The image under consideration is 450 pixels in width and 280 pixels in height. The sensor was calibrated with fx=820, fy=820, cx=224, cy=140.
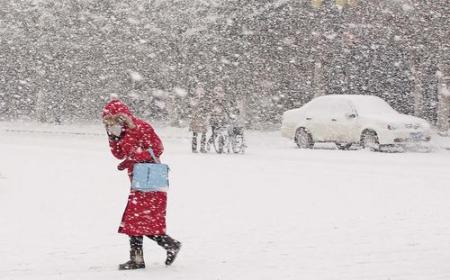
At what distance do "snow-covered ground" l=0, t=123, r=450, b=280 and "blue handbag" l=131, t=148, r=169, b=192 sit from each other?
28.3 inches

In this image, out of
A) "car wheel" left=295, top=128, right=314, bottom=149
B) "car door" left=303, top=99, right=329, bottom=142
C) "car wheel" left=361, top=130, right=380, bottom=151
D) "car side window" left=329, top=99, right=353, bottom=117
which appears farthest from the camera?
"car wheel" left=295, top=128, right=314, bottom=149

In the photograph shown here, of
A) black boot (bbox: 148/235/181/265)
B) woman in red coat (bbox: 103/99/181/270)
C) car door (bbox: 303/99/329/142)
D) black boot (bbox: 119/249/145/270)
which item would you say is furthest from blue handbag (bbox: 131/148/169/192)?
car door (bbox: 303/99/329/142)

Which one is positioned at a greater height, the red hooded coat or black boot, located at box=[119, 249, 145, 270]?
the red hooded coat

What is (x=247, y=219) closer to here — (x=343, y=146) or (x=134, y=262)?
(x=134, y=262)

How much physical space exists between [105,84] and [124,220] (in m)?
31.6

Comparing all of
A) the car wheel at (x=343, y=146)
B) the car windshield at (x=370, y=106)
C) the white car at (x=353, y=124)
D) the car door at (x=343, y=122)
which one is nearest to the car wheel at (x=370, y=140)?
the white car at (x=353, y=124)

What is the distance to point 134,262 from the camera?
707cm

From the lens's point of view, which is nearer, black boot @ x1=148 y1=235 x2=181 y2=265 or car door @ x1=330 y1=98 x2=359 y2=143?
black boot @ x1=148 y1=235 x2=181 y2=265

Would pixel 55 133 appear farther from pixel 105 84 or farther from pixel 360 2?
pixel 360 2

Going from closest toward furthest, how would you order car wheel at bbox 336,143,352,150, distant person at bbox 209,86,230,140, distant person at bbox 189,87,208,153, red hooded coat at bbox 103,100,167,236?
red hooded coat at bbox 103,100,167,236
distant person at bbox 209,86,230,140
distant person at bbox 189,87,208,153
car wheel at bbox 336,143,352,150

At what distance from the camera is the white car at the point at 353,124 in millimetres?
20938

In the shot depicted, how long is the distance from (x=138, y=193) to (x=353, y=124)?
50.4 ft

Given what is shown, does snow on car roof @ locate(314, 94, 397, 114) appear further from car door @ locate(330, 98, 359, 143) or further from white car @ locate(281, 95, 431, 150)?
car door @ locate(330, 98, 359, 143)

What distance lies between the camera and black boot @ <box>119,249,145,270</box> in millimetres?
7043
